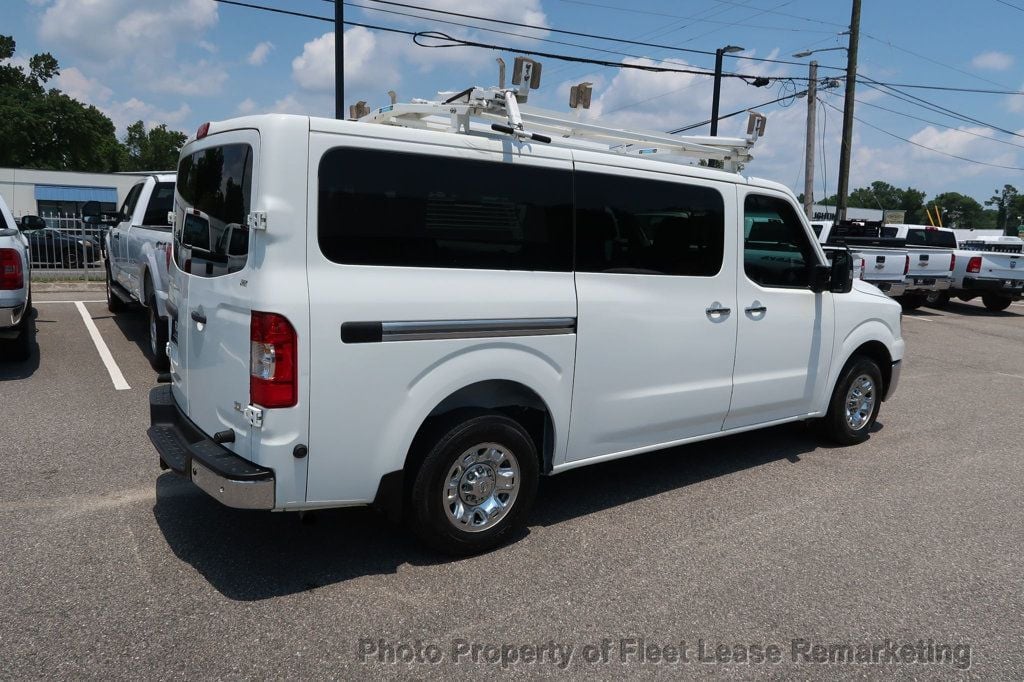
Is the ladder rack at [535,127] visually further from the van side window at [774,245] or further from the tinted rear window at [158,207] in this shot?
the tinted rear window at [158,207]

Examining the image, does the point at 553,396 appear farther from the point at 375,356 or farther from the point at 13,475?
the point at 13,475

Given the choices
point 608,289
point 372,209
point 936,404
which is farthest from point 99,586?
point 936,404

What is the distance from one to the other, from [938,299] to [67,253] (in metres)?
19.8

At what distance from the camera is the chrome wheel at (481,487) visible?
3.90 m

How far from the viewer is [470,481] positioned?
3.96 metres

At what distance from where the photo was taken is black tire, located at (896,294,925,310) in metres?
17.7

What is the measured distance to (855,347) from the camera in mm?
5996

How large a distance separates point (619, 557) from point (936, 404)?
18.0 ft

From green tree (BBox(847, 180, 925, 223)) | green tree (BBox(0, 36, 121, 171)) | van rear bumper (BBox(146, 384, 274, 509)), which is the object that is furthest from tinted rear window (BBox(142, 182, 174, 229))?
→ green tree (BBox(847, 180, 925, 223))

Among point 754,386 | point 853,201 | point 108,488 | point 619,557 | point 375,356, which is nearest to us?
point 375,356

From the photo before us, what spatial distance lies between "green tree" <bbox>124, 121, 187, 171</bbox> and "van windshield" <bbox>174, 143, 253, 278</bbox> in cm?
11028

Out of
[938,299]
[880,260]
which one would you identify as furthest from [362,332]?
[938,299]

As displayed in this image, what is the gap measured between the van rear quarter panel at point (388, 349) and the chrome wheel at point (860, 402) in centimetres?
332

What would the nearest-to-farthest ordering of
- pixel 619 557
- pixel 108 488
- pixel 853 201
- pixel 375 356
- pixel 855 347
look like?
pixel 375 356, pixel 619 557, pixel 108 488, pixel 855 347, pixel 853 201
